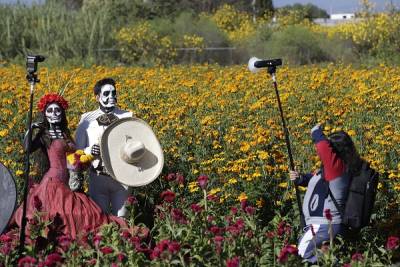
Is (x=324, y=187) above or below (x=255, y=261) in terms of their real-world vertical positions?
Answer: above

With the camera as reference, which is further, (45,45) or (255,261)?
(45,45)

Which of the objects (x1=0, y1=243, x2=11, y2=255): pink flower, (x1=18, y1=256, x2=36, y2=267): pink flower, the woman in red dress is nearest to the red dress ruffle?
the woman in red dress

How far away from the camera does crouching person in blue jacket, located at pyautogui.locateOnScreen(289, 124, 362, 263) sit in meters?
4.78

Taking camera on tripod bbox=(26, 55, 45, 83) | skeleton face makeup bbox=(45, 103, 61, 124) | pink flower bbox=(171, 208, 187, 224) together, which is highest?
camera on tripod bbox=(26, 55, 45, 83)

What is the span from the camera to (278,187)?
6.02 metres

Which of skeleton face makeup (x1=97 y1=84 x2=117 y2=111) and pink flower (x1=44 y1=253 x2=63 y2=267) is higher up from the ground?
skeleton face makeup (x1=97 y1=84 x2=117 y2=111)

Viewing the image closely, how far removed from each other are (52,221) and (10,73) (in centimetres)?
810

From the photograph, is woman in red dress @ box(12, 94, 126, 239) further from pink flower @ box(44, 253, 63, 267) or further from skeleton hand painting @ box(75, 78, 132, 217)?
pink flower @ box(44, 253, 63, 267)

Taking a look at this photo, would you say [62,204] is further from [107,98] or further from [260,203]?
[260,203]

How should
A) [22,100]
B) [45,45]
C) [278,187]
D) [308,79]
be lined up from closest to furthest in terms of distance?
[278,187] → [22,100] → [308,79] → [45,45]

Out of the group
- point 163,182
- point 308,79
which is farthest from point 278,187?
point 308,79

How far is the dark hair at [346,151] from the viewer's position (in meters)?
4.78

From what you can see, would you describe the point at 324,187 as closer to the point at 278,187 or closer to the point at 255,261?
the point at 255,261

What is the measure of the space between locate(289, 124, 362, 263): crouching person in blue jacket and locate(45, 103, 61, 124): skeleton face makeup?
5.42 ft
